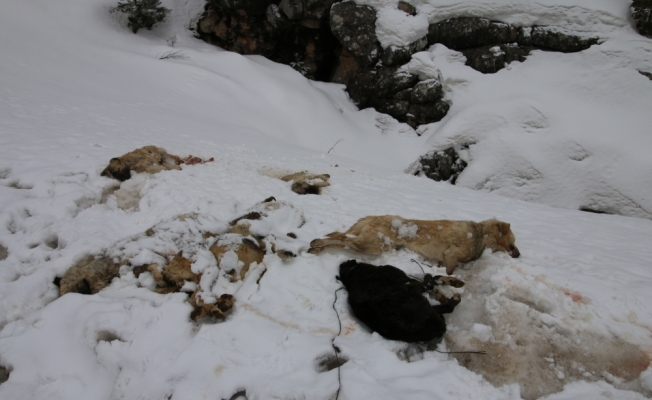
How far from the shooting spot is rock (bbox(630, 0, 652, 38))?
11.8m

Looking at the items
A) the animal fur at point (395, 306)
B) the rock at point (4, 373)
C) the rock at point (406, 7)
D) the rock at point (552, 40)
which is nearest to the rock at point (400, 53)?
the rock at point (406, 7)

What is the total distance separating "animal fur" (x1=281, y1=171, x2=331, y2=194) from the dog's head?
8.77 feet

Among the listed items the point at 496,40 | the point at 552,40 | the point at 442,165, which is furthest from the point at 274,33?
the point at 552,40

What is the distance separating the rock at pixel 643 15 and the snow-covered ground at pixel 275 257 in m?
1.43

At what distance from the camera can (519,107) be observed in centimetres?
1214

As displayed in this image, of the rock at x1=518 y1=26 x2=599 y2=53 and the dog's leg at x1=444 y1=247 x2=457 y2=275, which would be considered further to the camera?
the rock at x1=518 y1=26 x2=599 y2=53

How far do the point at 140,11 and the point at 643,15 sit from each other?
20877 millimetres

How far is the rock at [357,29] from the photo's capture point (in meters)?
15.4

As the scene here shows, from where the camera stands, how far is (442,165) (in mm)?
12984

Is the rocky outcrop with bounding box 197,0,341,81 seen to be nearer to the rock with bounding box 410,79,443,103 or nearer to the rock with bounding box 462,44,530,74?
the rock with bounding box 410,79,443,103

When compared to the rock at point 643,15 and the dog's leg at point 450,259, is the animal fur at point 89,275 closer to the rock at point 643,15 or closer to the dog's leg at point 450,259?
the dog's leg at point 450,259

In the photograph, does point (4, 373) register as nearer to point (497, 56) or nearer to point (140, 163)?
point (140, 163)

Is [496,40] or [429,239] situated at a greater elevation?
[496,40]

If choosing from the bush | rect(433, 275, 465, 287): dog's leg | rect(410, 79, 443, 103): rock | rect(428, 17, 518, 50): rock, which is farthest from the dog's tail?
the bush
